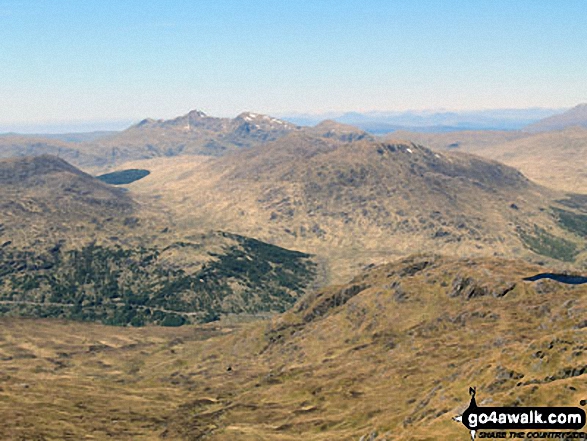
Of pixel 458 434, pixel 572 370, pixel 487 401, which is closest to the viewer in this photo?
pixel 458 434

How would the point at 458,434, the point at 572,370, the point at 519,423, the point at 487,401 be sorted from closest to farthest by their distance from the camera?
the point at 519,423 < the point at 458,434 < the point at 487,401 < the point at 572,370

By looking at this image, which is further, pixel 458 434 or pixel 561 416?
pixel 458 434

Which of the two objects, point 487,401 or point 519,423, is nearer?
point 519,423

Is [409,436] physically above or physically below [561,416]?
below

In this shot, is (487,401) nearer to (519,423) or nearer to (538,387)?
(538,387)

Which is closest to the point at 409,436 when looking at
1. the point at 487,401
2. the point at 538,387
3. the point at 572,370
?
the point at 487,401

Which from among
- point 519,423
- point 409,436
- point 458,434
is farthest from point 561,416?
point 409,436

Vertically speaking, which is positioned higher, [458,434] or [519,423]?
[519,423]

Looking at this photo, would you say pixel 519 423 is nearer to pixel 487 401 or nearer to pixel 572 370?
pixel 487 401

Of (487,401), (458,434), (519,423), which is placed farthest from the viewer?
(487,401)
